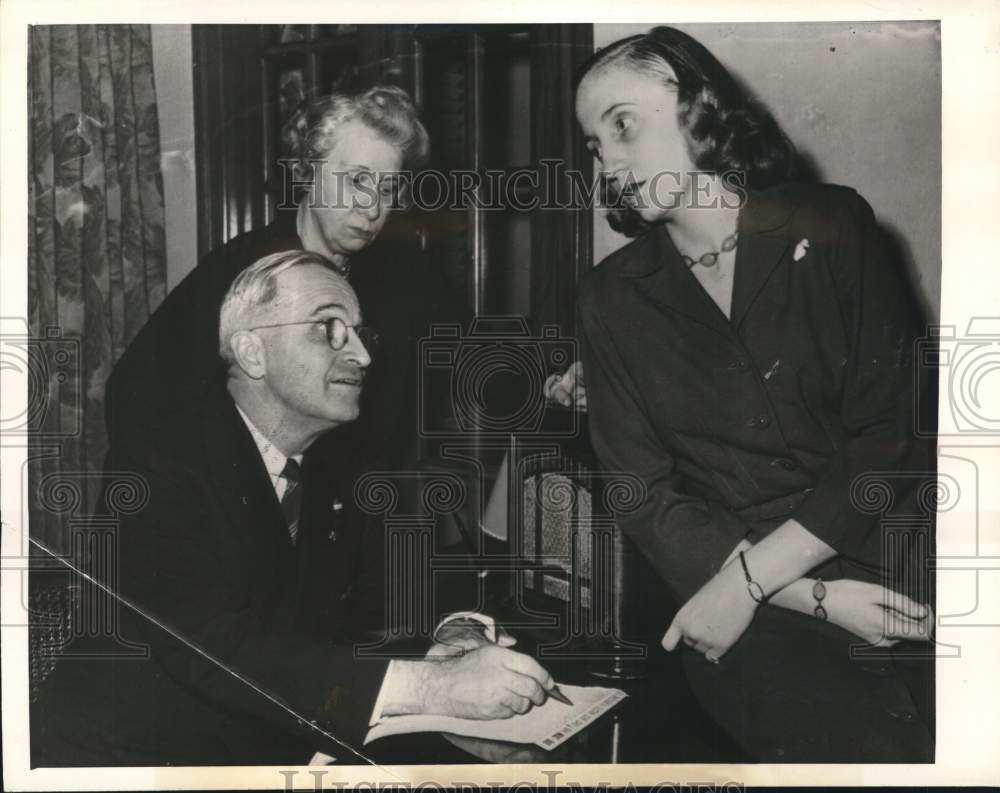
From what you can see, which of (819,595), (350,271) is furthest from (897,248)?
(350,271)

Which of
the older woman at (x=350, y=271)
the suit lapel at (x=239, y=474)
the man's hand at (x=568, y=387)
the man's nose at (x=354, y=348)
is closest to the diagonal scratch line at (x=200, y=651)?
the suit lapel at (x=239, y=474)

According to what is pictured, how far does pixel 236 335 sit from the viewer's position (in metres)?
2.12

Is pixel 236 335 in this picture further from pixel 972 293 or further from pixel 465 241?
pixel 972 293

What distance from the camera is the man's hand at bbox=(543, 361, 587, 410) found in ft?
6.93

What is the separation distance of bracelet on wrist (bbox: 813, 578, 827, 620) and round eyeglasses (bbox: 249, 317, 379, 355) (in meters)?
1.10

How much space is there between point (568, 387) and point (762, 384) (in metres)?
0.42

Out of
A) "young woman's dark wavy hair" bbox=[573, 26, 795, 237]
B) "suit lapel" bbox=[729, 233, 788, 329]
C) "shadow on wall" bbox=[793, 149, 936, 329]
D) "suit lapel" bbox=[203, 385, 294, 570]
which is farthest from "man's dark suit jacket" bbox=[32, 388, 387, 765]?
"shadow on wall" bbox=[793, 149, 936, 329]

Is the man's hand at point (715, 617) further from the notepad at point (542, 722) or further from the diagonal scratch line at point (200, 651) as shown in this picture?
the diagonal scratch line at point (200, 651)

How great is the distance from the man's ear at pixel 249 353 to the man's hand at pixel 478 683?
73cm

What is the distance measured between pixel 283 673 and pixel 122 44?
1.45 metres

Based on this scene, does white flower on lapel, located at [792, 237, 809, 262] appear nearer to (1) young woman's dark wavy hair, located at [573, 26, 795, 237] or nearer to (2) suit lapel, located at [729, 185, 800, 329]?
(2) suit lapel, located at [729, 185, 800, 329]

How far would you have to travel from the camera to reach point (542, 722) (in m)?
2.15

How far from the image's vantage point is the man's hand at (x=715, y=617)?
2098 millimetres

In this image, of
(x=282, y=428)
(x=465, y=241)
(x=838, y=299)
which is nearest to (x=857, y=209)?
(x=838, y=299)
